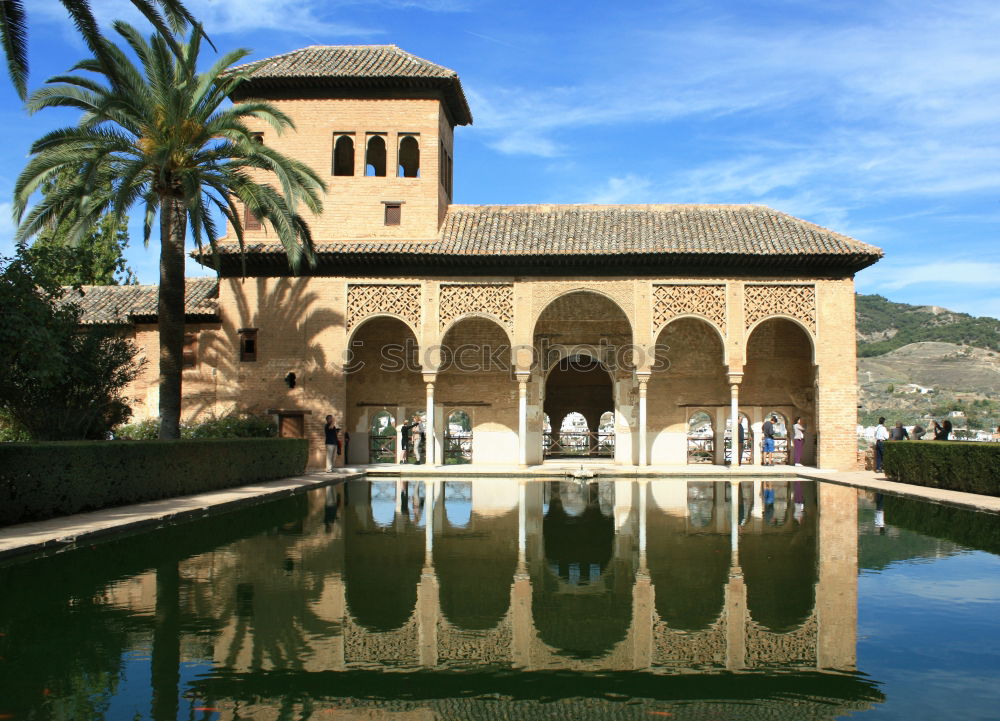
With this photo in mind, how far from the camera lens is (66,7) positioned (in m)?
8.47

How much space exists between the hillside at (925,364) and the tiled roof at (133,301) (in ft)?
152

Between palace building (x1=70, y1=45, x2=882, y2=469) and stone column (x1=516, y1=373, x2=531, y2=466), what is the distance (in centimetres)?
6

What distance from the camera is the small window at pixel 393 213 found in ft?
71.5

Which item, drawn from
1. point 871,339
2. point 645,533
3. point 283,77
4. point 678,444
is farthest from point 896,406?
point 645,533

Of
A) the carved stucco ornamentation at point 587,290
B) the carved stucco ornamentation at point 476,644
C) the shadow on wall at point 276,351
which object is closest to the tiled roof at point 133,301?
the shadow on wall at point 276,351

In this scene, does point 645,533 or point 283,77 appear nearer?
point 645,533

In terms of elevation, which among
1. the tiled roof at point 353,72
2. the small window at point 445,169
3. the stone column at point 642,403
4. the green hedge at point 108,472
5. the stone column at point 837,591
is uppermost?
the tiled roof at point 353,72

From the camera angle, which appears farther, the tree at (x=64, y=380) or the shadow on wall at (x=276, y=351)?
the shadow on wall at (x=276, y=351)

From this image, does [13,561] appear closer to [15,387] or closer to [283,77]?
[15,387]

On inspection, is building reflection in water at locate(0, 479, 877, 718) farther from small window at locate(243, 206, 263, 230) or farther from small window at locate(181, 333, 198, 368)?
small window at locate(243, 206, 263, 230)

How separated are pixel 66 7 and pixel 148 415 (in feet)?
49.9

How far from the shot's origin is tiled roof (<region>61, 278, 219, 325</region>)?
2209 centimetres

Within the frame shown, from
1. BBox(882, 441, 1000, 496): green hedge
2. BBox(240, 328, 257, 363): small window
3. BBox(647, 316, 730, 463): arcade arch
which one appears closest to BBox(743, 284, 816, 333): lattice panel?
BBox(647, 316, 730, 463): arcade arch

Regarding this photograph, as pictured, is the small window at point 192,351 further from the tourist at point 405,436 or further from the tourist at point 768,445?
the tourist at point 768,445
